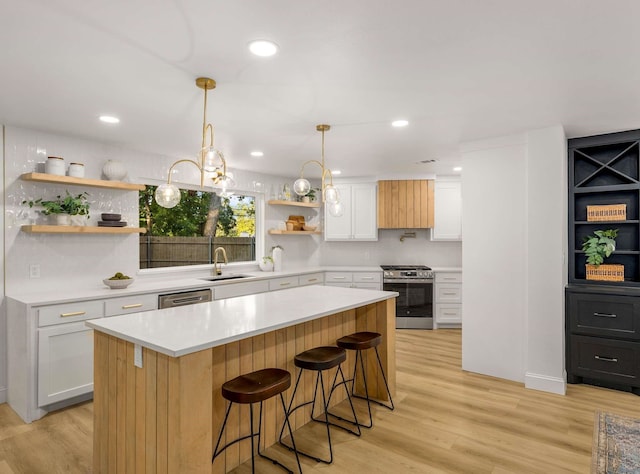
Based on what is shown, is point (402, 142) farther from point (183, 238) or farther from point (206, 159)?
point (183, 238)

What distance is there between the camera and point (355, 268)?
6.11 m

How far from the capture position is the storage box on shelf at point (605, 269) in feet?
11.1

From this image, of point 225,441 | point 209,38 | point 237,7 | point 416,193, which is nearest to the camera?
point 237,7

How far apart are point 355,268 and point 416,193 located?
152 cm

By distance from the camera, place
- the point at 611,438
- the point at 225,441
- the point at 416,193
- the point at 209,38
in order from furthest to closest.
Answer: the point at 416,193 < the point at 611,438 < the point at 225,441 < the point at 209,38

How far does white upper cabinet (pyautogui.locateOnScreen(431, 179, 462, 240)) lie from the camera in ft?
20.0

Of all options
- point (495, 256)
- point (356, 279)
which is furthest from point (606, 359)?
point (356, 279)

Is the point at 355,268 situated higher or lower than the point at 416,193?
lower

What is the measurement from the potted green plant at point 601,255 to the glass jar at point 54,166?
5.00 m

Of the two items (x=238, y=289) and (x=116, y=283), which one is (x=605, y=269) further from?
(x=116, y=283)

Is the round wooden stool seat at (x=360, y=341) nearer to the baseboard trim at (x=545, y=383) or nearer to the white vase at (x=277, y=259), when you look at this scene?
the baseboard trim at (x=545, y=383)

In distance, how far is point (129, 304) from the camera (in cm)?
350

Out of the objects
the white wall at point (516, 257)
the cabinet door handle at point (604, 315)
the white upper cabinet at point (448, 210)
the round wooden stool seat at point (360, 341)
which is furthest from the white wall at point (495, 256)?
the white upper cabinet at point (448, 210)

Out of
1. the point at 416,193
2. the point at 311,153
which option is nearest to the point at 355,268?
the point at 416,193
